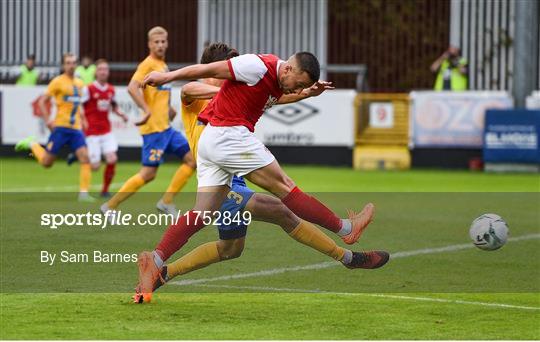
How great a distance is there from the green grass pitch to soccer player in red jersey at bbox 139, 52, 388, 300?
0.50 metres

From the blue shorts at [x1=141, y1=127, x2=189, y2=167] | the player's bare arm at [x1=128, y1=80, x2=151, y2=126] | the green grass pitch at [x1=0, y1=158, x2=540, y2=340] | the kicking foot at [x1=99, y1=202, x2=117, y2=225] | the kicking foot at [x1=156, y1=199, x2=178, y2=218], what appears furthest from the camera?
the kicking foot at [x1=156, y1=199, x2=178, y2=218]

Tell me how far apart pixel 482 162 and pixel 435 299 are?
655 inches

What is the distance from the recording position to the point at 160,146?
15.0m

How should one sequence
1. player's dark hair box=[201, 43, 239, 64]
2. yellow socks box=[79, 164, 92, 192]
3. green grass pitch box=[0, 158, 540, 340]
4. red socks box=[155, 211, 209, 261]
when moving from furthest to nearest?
yellow socks box=[79, 164, 92, 192] < player's dark hair box=[201, 43, 239, 64] < red socks box=[155, 211, 209, 261] < green grass pitch box=[0, 158, 540, 340]

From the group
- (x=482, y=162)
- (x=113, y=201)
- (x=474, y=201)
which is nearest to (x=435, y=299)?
(x=113, y=201)

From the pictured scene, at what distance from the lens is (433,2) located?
3145 cm

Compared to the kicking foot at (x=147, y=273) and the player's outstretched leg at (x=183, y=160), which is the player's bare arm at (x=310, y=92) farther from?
the player's outstretched leg at (x=183, y=160)

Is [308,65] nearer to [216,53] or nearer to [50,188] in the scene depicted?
[216,53]

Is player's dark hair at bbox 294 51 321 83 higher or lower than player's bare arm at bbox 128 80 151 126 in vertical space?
higher

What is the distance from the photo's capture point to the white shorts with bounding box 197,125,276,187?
358 inches

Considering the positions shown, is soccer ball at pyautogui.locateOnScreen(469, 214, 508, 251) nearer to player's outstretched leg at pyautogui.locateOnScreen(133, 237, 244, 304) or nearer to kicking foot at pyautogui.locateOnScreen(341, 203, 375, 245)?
kicking foot at pyautogui.locateOnScreen(341, 203, 375, 245)

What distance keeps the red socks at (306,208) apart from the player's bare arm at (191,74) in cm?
115

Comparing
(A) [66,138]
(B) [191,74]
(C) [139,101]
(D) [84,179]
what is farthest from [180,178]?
(B) [191,74]

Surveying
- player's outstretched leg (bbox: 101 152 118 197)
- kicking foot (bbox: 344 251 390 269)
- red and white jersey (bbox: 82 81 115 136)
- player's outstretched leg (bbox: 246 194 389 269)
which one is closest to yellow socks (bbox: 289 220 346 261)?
player's outstretched leg (bbox: 246 194 389 269)
